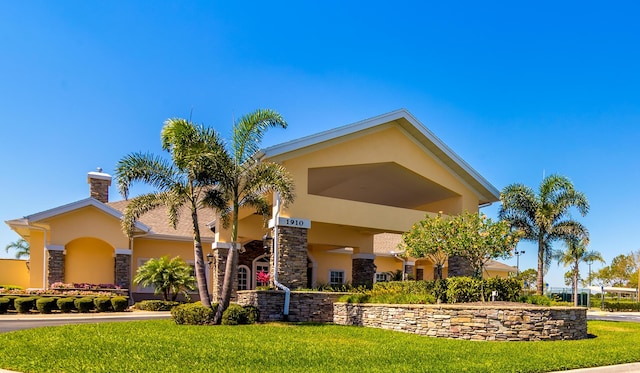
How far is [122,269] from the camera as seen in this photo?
84.8 feet

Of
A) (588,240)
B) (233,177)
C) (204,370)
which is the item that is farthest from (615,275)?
(204,370)

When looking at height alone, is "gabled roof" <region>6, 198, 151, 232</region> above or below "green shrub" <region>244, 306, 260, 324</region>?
above

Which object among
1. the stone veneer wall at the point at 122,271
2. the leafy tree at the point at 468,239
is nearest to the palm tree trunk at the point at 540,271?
the leafy tree at the point at 468,239

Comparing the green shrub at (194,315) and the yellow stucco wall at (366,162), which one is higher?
the yellow stucco wall at (366,162)

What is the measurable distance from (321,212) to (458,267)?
25.6 feet

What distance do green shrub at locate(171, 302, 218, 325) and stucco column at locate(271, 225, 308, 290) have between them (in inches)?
128

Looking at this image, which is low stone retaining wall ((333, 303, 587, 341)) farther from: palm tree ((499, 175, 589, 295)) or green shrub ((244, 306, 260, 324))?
palm tree ((499, 175, 589, 295))

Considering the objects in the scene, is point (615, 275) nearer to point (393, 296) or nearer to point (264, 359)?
point (393, 296)

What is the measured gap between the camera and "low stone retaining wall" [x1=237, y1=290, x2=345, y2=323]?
18203 mm

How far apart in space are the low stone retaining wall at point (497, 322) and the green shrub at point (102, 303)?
44.7 feet

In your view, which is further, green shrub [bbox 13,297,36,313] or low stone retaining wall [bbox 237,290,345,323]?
green shrub [bbox 13,297,36,313]

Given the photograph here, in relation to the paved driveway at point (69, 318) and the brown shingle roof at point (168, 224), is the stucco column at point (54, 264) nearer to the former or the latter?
the paved driveway at point (69, 318)

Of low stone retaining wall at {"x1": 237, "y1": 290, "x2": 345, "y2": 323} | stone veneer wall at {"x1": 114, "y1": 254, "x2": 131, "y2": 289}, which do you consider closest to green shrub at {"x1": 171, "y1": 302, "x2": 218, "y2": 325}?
low stone retaining wall at {"x1": 237, "y1": 290, "x2": 345, "y2": 323}

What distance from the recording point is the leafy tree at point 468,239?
18391 millimetres
